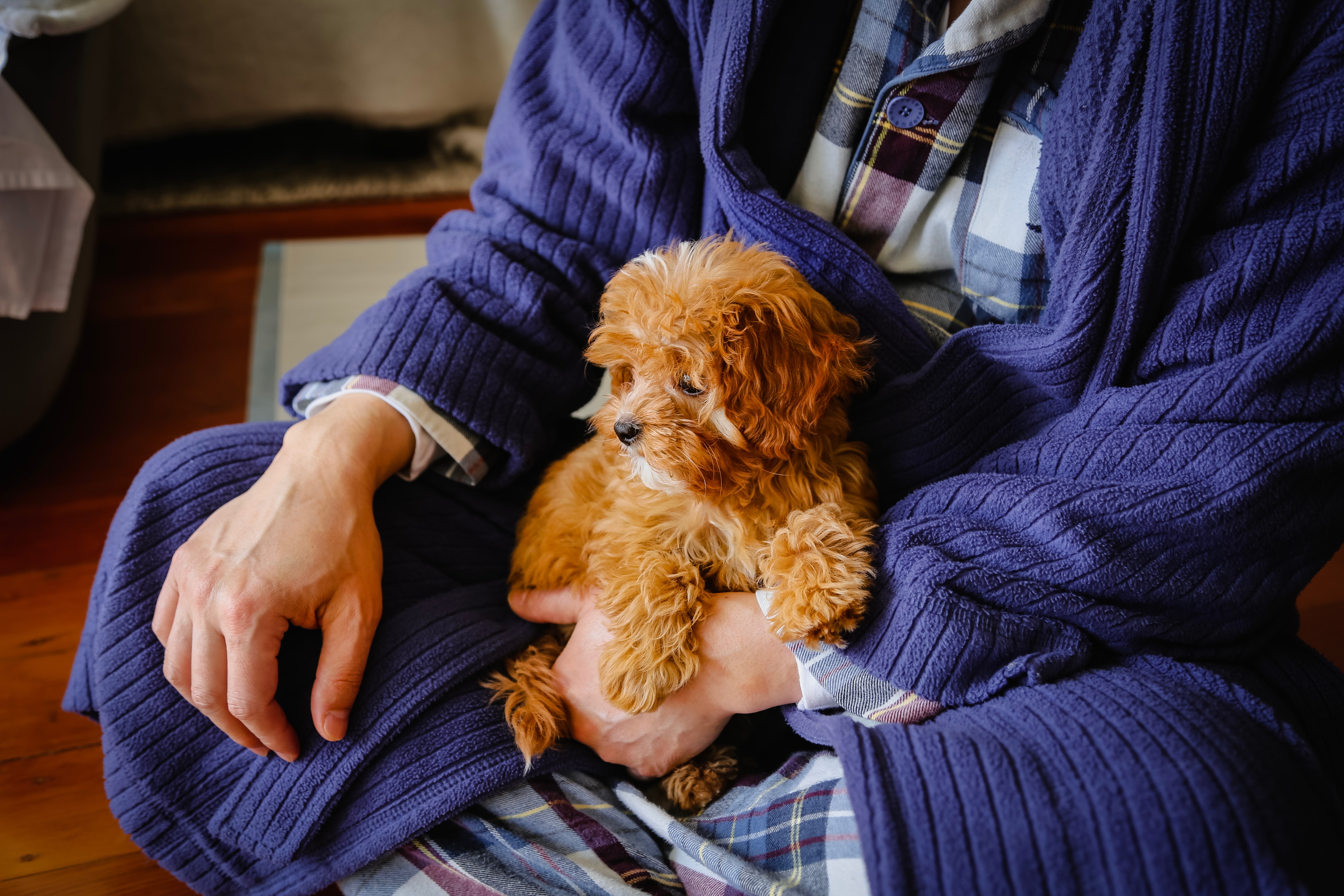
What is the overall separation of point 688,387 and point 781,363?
13 cm

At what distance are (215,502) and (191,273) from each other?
1950 millimetres

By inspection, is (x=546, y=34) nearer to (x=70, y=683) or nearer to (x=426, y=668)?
(x=426, y=668)

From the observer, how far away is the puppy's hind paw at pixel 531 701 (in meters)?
1.10

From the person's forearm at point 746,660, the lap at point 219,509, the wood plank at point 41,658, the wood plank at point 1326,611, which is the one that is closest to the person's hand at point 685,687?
the person's forearm at point 746,660

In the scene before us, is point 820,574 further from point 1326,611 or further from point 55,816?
point 1326,611

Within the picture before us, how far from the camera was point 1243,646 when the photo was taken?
1.00 meters

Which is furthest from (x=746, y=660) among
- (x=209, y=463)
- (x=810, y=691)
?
(x=209, y=463)

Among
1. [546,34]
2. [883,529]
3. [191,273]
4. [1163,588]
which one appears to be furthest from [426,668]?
[191,273]

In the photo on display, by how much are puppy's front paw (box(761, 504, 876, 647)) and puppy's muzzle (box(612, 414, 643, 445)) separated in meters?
0.24

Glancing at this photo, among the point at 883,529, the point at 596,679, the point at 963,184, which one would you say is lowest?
the point at 596,679

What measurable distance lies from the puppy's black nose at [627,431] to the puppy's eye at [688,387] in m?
0.07

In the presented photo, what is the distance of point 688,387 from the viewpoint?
106 centimetres

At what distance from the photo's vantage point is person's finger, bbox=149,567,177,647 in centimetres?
103

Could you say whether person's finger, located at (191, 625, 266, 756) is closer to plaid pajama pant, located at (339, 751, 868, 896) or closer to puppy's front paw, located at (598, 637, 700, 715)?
plaid pajama pant, located at (339, 751, 868, 896)
